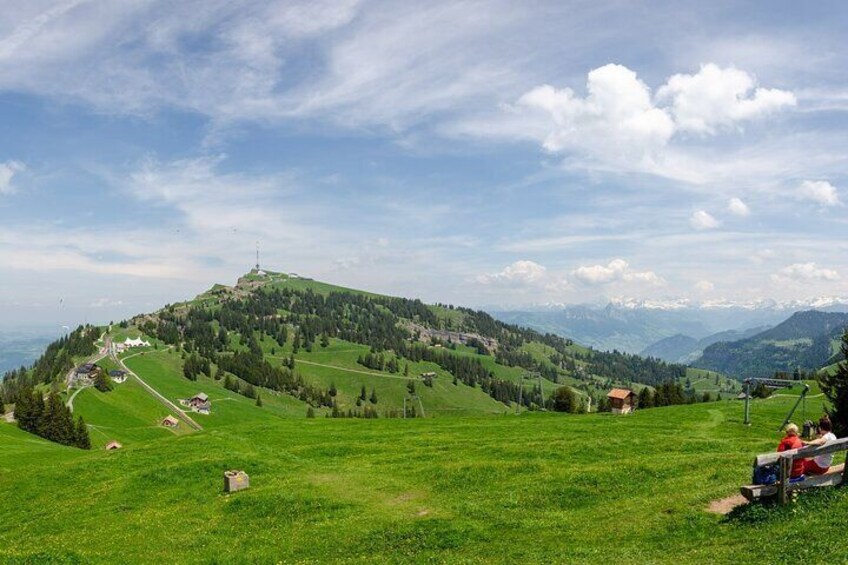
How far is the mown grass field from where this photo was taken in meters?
20.7

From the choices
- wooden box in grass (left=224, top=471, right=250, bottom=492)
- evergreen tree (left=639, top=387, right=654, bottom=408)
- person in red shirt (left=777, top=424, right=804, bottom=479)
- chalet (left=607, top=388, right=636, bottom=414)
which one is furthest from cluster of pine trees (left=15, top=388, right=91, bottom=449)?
person in red shirt (left=777, top=424, right=804, bottom=479)

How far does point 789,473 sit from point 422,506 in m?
17.0

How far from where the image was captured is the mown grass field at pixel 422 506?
20688 millimetres

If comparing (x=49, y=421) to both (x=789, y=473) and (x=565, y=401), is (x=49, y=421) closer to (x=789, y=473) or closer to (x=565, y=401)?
(x=565, y=401)

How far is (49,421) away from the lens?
12938 cm

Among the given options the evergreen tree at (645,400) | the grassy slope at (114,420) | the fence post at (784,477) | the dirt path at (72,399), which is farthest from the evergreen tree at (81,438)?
the fence post at (784,477)

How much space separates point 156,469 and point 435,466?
72.4 ft

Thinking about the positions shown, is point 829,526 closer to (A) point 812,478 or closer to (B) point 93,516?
(A) point 812,478

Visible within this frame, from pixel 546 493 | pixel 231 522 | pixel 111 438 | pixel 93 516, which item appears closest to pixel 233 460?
pixel 93 516

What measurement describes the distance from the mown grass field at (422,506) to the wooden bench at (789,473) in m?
0.46

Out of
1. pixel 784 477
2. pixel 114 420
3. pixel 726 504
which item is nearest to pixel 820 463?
pixel 784 477

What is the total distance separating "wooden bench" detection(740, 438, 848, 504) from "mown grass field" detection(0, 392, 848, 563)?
1.51ft

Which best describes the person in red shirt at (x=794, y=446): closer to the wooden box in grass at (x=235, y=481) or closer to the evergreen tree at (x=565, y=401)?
the wooden box in grass at (x=235, y=481)

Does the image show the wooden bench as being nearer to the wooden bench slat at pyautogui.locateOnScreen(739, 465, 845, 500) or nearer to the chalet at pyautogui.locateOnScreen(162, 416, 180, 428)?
the wooden bench slat at pyautogui.locateOnScreen(739, 465, 845, 500)
